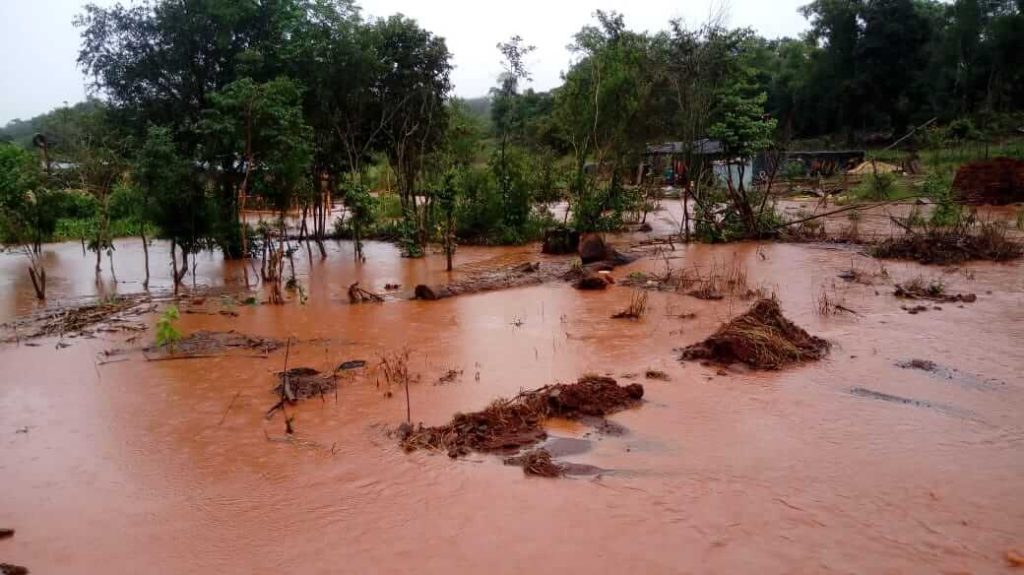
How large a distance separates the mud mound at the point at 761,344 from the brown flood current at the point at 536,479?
20cm

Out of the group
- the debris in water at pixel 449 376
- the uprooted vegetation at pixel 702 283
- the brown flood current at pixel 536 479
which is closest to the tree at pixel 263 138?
the brown flood current at pixel 536 479

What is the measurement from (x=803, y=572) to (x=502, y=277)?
32.3ft

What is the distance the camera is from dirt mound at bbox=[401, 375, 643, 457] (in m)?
5.69

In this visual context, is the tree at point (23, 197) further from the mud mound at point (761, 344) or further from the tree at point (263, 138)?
the mud mound at point (761, 344)

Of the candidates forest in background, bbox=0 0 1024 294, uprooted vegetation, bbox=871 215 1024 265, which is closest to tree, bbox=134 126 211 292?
forest in background, bbox=0 0 1024 294

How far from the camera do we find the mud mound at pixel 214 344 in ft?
28.5

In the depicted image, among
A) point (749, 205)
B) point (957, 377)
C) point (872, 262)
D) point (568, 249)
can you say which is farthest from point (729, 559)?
point (749, 205)

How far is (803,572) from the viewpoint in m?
3.90

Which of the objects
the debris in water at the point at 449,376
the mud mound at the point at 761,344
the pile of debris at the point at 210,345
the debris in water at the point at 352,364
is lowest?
the debris in water at the point at 449,376

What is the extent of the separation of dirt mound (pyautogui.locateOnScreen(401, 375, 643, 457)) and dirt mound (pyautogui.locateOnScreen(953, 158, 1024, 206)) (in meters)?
19.8

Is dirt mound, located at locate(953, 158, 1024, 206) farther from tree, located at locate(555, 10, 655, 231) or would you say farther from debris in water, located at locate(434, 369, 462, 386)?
debris in water, located at locate(434, 369, 462, 386)

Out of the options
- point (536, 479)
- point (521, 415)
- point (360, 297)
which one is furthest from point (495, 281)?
point (536, 479)

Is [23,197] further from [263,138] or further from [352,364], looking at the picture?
[352,364]

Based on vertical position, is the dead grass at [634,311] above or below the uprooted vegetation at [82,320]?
above
